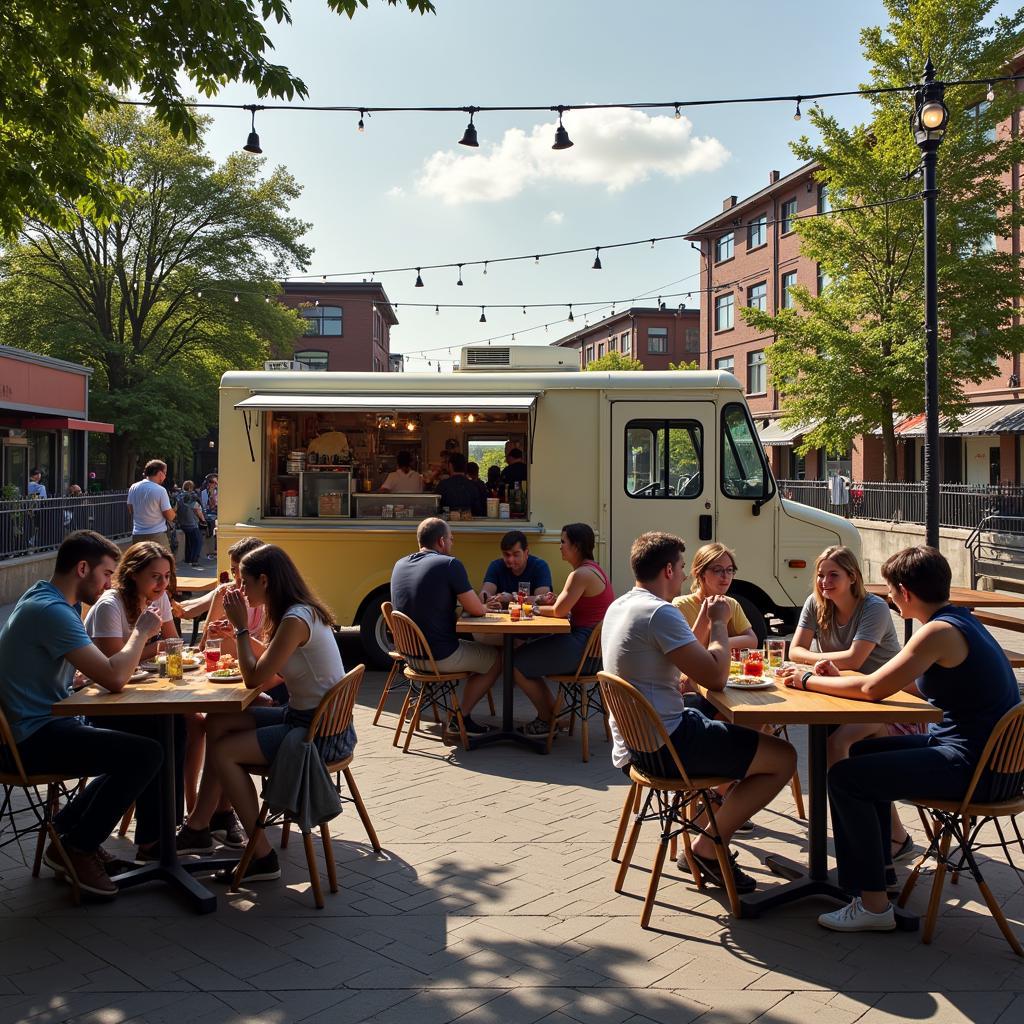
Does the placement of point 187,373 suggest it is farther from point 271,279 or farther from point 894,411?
point 894,411

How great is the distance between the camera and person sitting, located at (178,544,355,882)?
456 cm

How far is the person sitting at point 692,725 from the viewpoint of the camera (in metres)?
4.41

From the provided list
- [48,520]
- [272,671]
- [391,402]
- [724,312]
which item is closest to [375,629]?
[391,402]

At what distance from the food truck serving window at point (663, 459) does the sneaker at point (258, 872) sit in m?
5.80

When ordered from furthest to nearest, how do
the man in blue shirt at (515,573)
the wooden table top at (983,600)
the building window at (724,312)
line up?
the building window at (724,312), the wooden table top at (983,600), the man in blue shirt at (515,573)

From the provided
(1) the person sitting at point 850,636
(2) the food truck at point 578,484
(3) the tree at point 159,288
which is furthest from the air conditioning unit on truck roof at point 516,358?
(3) the tree at point 159,288

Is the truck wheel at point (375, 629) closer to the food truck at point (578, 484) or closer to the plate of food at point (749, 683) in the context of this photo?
the food truck at point (578, 484)

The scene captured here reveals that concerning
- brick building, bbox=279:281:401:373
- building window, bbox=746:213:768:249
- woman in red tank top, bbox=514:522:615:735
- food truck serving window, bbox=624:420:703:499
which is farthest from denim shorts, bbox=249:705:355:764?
brick building, bbox=279:281:401:373

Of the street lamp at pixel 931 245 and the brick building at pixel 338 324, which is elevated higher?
the brick building at pixel 338 324

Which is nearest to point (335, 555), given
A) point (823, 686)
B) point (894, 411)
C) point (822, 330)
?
point (823, 686)

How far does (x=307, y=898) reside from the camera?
447cm

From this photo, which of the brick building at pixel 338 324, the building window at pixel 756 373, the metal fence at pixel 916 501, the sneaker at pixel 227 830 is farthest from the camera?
the brick building at pixel 338 324

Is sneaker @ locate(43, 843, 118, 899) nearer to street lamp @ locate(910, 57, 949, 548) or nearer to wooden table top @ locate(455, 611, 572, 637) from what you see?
wooden table top @ locate(455, 611, 572, 637)

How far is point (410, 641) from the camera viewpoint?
717cm
